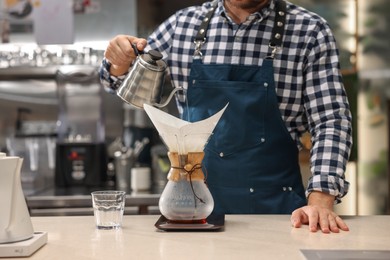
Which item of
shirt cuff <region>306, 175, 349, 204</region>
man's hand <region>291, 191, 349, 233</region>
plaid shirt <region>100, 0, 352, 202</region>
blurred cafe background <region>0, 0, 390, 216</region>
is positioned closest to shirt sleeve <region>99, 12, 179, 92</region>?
plaid shirt <region>100, 0, 352, 202</region>

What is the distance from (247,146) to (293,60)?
0.34 meters

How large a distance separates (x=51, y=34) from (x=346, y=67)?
2.06m

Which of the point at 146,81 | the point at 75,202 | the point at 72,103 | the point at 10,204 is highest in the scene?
the point at 146,81

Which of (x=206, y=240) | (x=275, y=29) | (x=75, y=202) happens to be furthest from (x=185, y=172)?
(x=75, y=202)

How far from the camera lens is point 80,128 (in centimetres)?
376

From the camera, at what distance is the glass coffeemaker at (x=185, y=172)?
5.45ft

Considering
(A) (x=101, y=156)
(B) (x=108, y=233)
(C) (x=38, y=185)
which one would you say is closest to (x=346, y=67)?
(A) (x=101, y=156)

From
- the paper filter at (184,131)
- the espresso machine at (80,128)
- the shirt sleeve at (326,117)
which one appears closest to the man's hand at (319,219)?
the shirt sleeve at (326,117)

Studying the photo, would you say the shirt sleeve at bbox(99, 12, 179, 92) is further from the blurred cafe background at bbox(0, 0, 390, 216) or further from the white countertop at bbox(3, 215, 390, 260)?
the blurred cafe background at bbox(0, 0, 390, 216)

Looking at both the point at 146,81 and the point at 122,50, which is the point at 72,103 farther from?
the point at 146,81

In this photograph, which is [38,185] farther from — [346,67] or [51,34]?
[346,67]

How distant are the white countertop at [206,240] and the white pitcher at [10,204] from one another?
0.07 metres

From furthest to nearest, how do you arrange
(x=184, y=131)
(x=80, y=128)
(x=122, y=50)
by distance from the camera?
(x=80, y=128) < (x=122, y=50) < (x=184, y=131)

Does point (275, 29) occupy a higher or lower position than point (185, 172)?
higher
